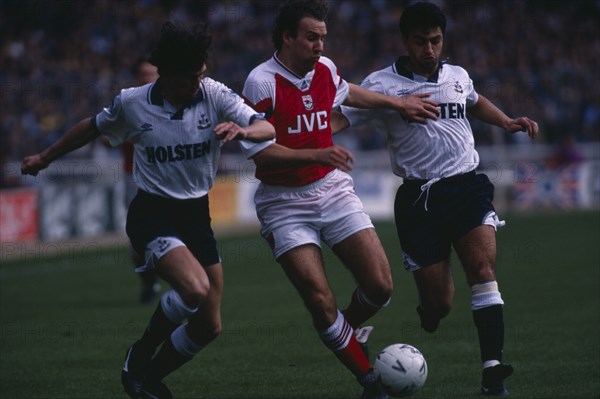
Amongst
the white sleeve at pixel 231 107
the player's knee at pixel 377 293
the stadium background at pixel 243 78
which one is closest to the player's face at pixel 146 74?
the white sleeve at pixel 231 107

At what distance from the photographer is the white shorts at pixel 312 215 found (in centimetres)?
706

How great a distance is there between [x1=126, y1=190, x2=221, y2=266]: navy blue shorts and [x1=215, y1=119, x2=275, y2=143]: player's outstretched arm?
30.7 inches

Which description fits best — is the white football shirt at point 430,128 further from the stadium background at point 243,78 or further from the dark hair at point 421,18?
the stadium background at point 243,78

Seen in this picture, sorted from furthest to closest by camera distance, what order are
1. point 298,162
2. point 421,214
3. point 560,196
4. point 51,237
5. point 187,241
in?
1. point 560,196
2. point 51,237
3. point 421,214
4. point 187,241
5. point 298,162

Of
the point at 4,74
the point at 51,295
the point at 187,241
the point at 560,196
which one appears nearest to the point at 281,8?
the point at 187,241

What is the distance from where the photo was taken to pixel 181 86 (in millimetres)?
6594

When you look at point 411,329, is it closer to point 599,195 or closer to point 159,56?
point 159,56

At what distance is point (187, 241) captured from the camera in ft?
22.9

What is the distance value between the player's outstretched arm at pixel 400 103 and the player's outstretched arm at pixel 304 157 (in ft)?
3.15

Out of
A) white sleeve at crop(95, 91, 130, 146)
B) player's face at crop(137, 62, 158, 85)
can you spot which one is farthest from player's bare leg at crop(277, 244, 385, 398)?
player's face at crop(137, 62, 158, 85)

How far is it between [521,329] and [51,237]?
1229 cm

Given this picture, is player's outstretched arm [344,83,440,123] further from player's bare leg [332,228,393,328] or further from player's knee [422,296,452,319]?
player's knee [422,296,452,319]

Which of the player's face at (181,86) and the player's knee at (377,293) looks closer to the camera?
the player's face at (181,86)

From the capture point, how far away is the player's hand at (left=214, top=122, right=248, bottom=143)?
614cm
